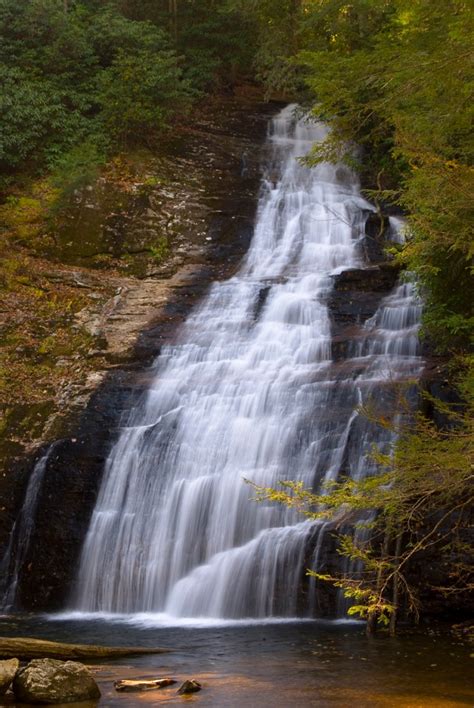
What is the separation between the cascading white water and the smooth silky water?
0.03 m

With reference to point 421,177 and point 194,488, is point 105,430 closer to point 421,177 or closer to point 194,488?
point 194,488

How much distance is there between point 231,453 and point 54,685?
6.62 metres

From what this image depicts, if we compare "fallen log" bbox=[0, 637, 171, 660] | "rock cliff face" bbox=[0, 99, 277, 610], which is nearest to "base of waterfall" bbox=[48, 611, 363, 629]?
"rock cliff face" bbox=[0, 99, 277, 610]

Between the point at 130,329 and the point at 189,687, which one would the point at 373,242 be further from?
the point at 189,687

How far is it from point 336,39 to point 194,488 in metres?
17.0

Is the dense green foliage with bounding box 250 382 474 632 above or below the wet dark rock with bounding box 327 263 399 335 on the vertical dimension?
below

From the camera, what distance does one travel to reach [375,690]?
6.84 metres

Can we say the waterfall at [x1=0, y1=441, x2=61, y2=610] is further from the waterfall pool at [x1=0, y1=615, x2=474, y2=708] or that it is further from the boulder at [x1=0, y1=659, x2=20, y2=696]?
the boulder at [x1=0, y1=659, x2=20, y2=696]

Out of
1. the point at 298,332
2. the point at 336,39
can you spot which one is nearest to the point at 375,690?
the point at 298,332

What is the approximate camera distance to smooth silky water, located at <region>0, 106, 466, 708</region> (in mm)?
7668

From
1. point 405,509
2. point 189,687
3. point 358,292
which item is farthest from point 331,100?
point 189,687

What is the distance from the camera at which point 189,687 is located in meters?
6.98

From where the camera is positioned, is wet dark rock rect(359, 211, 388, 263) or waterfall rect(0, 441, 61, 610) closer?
waterfall rect(0, 441, 61, 610)

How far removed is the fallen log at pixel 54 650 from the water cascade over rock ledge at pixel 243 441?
2.28 meters
